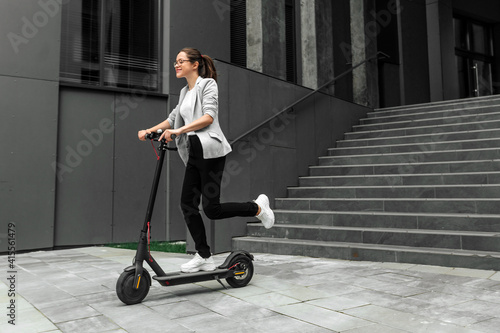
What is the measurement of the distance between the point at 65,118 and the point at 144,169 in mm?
1619

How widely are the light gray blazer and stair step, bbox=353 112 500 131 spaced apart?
581 centimetres

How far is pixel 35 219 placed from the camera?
268 inches

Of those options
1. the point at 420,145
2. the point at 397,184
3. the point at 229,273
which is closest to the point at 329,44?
the point at 420,145

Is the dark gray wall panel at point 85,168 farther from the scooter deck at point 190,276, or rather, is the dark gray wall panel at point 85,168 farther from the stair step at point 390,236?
the scooter deck at point 190,276

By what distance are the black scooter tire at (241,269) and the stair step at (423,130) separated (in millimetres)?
5368

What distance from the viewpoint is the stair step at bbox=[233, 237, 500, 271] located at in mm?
4266

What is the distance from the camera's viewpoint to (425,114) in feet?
27.9

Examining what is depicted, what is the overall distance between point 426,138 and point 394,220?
2656 mm

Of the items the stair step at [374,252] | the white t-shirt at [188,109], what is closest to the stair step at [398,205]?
the stair step at [374,252]

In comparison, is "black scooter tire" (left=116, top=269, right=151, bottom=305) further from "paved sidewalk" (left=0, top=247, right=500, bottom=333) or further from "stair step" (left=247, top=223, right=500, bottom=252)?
"stair step" (left=247, top=223, right=500, bottom=252)

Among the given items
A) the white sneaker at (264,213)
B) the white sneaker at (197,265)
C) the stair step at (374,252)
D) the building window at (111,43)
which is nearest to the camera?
the white sneaker at (197,265)

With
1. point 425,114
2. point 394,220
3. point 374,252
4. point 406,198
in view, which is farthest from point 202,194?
point 425,114

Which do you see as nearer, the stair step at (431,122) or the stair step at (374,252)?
the stair step at (374,252)

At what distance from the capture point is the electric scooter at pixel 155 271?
3.02m
